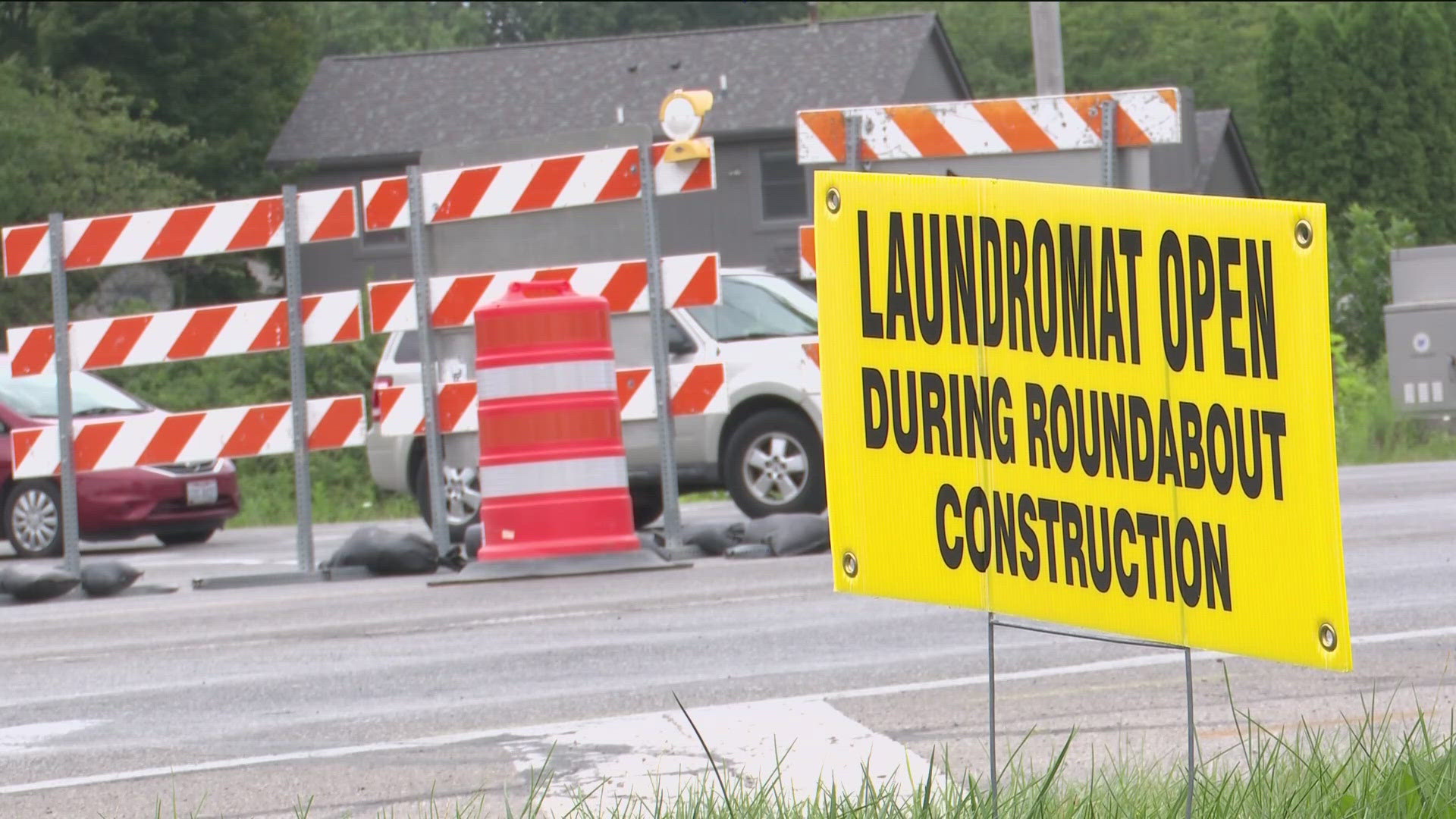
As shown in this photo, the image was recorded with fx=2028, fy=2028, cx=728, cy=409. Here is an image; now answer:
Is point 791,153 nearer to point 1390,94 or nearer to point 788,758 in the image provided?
point 1390,94

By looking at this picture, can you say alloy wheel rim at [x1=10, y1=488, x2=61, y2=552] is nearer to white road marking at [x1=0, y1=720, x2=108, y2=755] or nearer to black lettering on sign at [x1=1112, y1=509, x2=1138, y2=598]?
white road marking at [x1=0, y1=720, x2=108, y2=755]

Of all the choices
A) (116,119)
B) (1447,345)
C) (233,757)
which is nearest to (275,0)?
(116,119)

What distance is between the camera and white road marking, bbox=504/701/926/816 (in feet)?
16.1

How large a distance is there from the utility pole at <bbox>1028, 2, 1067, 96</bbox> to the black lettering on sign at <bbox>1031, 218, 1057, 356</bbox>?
17.5 meters

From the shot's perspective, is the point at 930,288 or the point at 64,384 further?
the point at 64,384

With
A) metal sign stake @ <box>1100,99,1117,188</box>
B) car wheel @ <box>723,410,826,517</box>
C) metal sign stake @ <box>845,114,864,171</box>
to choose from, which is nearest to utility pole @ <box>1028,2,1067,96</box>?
car wheel @ <box>723,410,826,517</box>

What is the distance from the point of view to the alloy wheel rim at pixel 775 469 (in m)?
12.9

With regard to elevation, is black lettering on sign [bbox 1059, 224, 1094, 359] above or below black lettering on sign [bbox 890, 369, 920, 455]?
above

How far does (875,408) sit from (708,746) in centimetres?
210

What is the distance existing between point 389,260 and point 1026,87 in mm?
29138

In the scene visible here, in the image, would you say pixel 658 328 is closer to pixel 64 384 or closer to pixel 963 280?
pixel 64 384

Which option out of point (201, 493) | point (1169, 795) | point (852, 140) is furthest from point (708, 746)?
point (201, 493)

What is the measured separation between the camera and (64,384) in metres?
Answer: 11.0

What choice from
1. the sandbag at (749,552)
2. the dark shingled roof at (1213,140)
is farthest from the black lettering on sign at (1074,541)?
the dark shingled roof at (1213,140)
